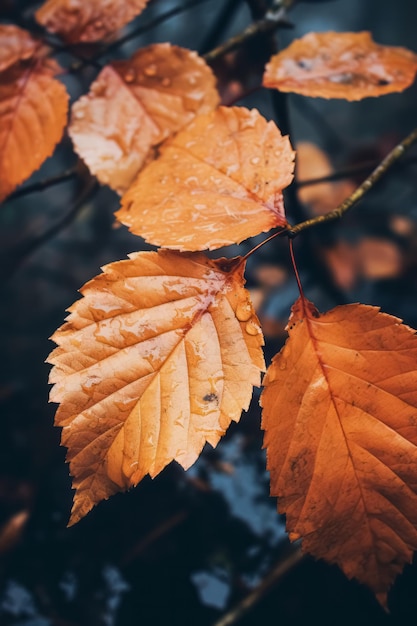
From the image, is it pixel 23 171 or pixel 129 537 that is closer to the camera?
pixel 23 171

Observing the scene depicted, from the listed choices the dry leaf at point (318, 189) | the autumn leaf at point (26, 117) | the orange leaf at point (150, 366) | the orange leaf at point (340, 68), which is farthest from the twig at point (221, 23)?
the orange leaf at point (150, 366)

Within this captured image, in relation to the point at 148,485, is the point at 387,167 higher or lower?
higher

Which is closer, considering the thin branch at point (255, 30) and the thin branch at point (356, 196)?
the thin branch at point (356, 196)

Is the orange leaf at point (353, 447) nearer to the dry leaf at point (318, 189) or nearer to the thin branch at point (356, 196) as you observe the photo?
the thin branch at point (356, 196)

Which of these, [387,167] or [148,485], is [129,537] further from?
[387,167]

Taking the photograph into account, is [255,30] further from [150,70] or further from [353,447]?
[353,447]

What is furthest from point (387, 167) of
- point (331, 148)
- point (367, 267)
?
point (331, 148)

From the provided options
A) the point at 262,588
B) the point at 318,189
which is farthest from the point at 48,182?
the point at 318,189
